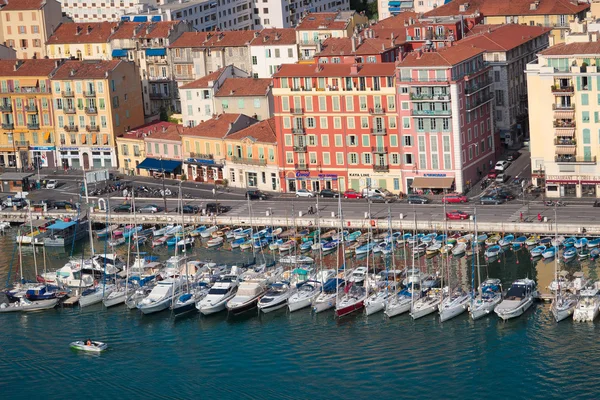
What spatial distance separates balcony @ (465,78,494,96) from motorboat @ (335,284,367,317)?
26.4 meters

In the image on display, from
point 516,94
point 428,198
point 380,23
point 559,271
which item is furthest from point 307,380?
point 380,23

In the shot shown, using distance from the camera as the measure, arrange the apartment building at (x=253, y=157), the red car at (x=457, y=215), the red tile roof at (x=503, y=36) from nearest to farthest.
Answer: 1. the red car at (x=457, y=215)
2. the apartment building at (x=253, y=157)
3. the red tile roof at (x=503, y=36)

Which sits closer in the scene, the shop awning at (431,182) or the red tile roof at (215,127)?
the shop awning at (431,182)

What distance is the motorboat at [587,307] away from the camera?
10656cm

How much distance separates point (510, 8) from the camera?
520 feet

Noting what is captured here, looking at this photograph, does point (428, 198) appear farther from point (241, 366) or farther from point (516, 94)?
point (241, 366)

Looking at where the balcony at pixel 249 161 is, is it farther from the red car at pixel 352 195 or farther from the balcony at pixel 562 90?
the balcony at pixel 562 90

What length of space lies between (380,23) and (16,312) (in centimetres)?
5916

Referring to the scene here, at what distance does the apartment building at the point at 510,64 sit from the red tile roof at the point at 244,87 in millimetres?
18855

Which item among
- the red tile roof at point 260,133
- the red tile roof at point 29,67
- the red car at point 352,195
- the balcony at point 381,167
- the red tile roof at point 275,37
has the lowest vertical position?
the red car at point 352,195

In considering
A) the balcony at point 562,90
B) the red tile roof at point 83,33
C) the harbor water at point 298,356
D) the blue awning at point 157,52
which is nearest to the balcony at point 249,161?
the blue awning at point 157,52

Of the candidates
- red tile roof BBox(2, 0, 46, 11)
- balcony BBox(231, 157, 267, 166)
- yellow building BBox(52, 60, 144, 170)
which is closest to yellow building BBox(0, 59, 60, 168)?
yellow building BBox(52, 60, 144, 170)

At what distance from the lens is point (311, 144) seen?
139000 mm

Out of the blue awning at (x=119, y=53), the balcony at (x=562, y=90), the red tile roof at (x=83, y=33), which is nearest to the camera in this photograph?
the balcony at (x=562, y=90)
